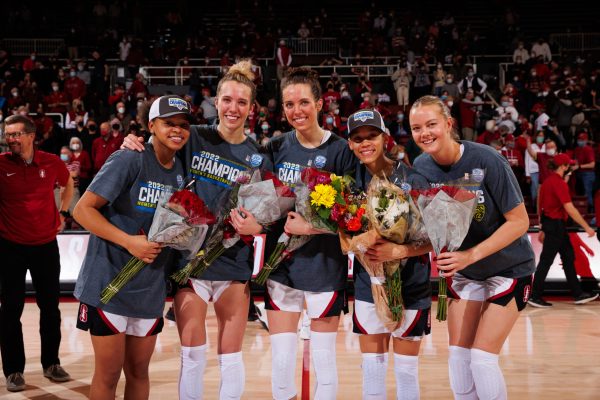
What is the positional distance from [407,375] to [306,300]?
694 millimetres

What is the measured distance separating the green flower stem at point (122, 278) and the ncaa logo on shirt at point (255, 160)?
0.84 m

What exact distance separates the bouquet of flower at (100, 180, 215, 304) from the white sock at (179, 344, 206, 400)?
1.88ft

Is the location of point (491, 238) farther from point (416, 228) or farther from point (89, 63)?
point (89, 63)

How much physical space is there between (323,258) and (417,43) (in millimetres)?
16894

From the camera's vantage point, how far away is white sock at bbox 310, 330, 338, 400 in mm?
4109

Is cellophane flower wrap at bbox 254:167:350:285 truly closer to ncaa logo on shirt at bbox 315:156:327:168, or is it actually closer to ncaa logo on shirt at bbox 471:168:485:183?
ncaa logo on shirt at bbox 315:156:327:168

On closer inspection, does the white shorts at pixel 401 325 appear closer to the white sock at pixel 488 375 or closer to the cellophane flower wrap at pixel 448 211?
the white sock at pixel 488 375

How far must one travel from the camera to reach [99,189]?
373 centimetres

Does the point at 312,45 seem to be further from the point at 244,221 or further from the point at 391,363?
the point at 244,221

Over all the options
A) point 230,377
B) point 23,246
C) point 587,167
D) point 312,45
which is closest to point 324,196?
point 230,377

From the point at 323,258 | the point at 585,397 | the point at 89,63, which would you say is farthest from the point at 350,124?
the point at 89,63

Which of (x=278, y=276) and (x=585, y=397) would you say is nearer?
(x=278, y=276)

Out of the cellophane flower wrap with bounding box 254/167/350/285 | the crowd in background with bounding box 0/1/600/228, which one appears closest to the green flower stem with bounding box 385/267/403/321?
the cellophane flower wrap with bounding box 254/167/350/285

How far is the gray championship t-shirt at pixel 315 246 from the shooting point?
4.14 metres
